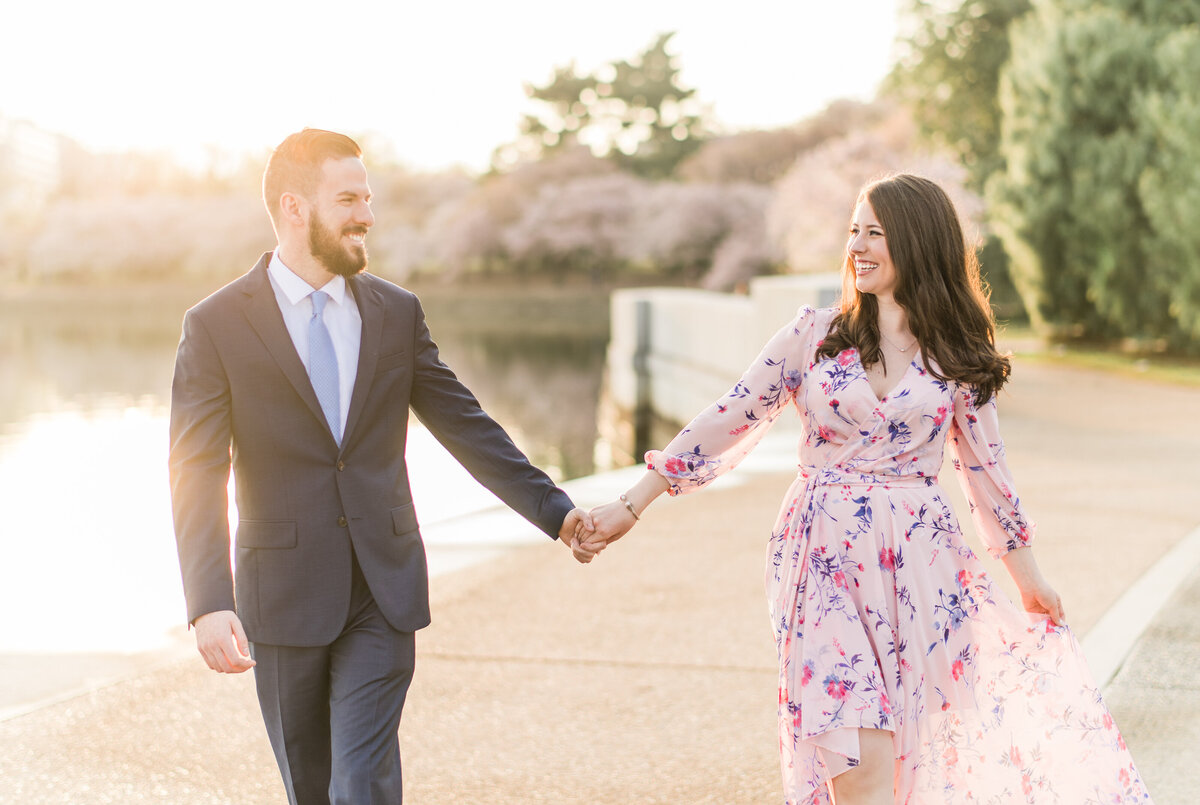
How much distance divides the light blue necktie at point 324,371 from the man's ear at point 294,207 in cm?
21

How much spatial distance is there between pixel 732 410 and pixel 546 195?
174ft

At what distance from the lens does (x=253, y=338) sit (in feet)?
9.07

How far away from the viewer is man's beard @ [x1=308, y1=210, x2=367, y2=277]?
9.21 ft

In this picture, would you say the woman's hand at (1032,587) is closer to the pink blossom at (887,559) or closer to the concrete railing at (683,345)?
the pink blossom at (887,559)

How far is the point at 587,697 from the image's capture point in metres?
4.54

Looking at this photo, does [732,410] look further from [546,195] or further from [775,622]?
[546,195]

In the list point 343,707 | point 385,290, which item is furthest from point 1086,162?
point 343,707

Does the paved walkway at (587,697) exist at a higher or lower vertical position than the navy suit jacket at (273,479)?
lower

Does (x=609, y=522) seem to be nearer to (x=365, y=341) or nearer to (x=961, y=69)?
(x=365, y=341)

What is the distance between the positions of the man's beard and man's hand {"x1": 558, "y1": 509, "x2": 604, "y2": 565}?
2.94 feet

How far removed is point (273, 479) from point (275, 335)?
32 cm

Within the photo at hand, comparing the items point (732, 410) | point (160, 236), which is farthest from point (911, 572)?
point (160, 236)

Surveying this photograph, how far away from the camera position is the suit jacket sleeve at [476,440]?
3.03 metres

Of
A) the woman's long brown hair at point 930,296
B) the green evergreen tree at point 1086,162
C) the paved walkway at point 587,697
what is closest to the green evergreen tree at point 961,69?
the green evergreen tree at point 1086,162
